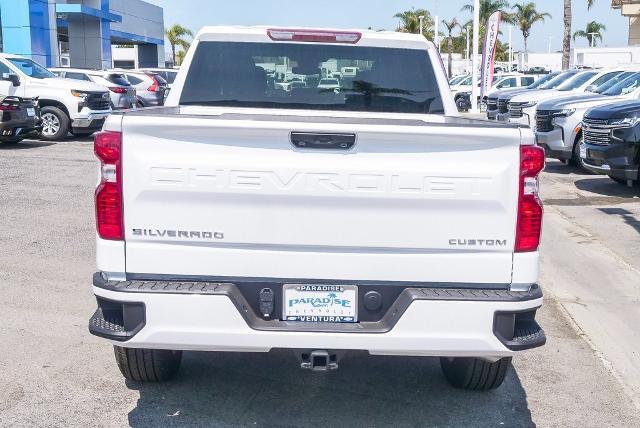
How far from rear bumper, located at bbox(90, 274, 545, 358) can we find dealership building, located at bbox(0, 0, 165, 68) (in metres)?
27.7

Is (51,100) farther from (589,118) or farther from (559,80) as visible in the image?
(559,80)

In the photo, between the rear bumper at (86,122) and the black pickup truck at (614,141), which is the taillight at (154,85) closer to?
the rear bumper at (86,122)

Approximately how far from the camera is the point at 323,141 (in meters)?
3.64

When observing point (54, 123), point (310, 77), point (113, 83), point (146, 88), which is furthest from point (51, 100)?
point (310, 77)

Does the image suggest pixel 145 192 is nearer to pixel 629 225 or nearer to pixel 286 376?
pixel 286 376

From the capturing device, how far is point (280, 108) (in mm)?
5078

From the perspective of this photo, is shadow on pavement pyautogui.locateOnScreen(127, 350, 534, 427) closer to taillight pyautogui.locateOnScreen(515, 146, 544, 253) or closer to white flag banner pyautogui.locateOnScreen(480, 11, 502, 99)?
taillight pyautogui.locateOnScreen(515, 146, 544, 253)

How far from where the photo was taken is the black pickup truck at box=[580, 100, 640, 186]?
1194 cm

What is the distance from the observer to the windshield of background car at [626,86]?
15.6 meters

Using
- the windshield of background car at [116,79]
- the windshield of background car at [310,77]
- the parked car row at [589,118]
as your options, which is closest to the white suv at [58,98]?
the windshield of background car at [116,79]

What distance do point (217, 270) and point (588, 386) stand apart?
100 inches

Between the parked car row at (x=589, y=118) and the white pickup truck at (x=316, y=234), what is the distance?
5.30 m

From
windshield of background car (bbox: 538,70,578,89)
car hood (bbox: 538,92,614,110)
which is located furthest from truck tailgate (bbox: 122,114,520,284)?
windshield of background car (bbox: 538,70,578,89)

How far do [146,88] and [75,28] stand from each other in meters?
11.8
